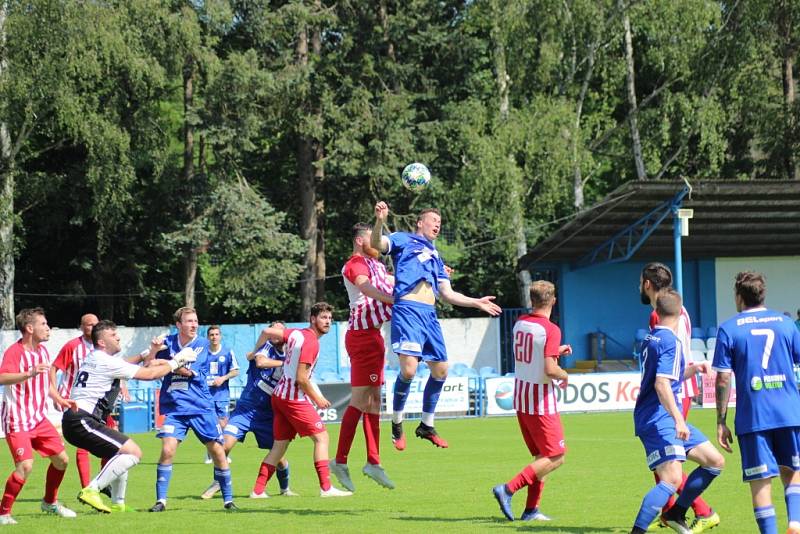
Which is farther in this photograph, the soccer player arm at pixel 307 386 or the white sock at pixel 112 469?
the soccer player arm at pixel 307 386

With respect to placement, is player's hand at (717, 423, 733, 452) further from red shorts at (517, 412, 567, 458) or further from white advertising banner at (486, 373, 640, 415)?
white advertising banner at (486, 373, 640, 415)

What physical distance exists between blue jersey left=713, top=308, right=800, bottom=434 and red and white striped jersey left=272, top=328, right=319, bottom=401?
17.4 feet

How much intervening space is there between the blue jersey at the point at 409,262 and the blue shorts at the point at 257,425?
4162 mm

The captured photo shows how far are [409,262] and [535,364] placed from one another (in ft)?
5.23

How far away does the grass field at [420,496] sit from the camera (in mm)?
10523

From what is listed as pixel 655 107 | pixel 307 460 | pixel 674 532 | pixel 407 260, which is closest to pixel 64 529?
pixel 407 260

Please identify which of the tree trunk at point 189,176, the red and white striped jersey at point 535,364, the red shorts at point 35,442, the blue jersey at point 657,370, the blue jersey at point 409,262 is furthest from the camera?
the tree trunk at point 189,176

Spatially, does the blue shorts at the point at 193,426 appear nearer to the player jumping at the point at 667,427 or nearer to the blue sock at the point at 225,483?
the blue sock at the point at 225,483

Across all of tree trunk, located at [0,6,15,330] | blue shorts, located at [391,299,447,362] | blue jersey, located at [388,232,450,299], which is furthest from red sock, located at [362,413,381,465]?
tree trunk, located at [0,6,15,330]

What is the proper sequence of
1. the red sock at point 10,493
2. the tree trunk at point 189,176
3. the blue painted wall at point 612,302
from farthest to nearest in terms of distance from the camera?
the blue painted wall at point 612,302
the tree trunk at point 189,176
the red sock at point 10,493

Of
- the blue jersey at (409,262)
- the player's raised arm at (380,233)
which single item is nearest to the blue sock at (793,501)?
the blue jersey at (409,262)

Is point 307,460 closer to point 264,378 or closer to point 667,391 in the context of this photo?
point 264,378

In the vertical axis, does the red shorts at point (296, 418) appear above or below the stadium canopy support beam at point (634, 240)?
below

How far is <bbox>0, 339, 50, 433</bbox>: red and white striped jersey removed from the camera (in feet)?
39.6
